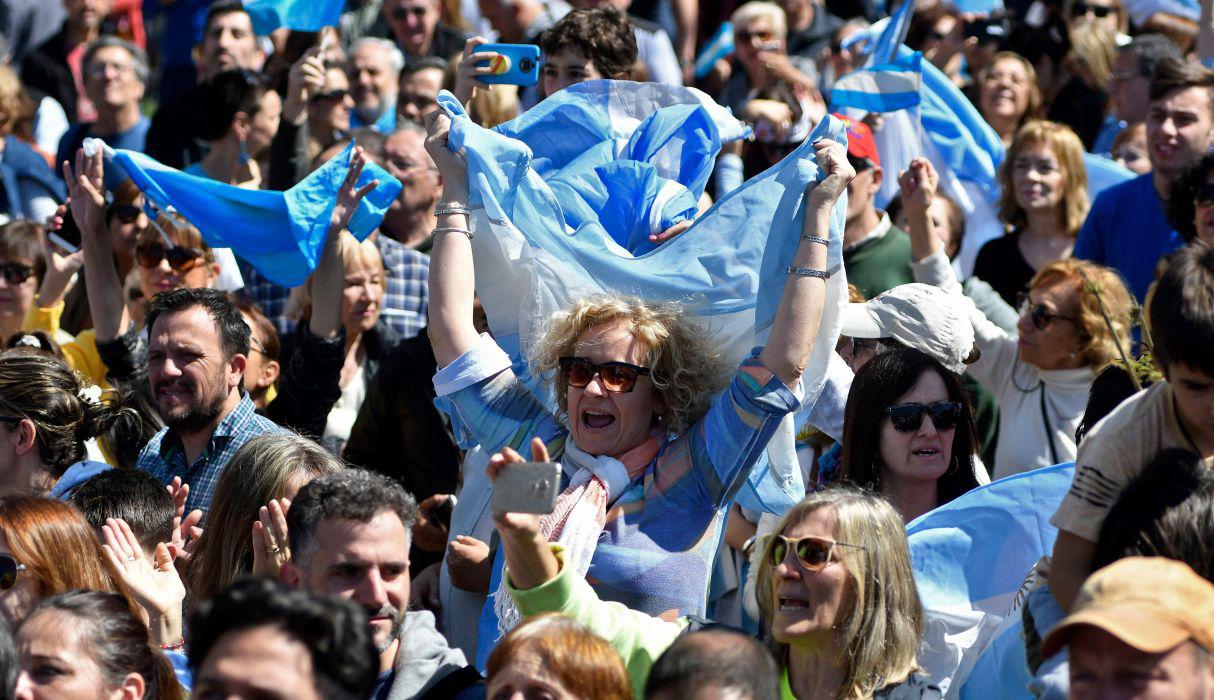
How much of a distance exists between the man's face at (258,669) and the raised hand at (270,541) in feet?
3.99

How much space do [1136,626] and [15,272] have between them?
5418mm

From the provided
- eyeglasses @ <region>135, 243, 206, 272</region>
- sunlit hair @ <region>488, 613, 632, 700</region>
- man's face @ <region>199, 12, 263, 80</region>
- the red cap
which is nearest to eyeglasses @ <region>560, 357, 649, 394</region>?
sunlit hair @ <region>488, 613, 632, 700</region>

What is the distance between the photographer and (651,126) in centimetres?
519

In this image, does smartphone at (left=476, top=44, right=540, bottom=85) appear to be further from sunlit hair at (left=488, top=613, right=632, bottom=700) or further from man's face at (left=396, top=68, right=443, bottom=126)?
man's face at (left=396, top=68, right=443, bottom=126)

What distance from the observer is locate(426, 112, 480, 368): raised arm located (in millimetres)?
4488

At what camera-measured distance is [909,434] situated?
191 inches

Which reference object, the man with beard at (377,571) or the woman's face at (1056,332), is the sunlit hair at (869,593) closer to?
the man with beard at (377,571)

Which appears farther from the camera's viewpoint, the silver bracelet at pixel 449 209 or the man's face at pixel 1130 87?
the man's face at pixel 1130 87

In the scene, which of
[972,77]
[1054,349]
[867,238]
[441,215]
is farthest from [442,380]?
[972,77]

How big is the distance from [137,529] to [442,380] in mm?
946

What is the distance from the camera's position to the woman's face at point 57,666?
143 inches

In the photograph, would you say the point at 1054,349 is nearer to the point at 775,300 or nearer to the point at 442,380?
the point at 775,300

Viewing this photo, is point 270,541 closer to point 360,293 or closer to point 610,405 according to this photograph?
point 610,405

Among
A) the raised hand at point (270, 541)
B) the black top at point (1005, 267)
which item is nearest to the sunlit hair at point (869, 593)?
the raised hand at point (270, 541)
